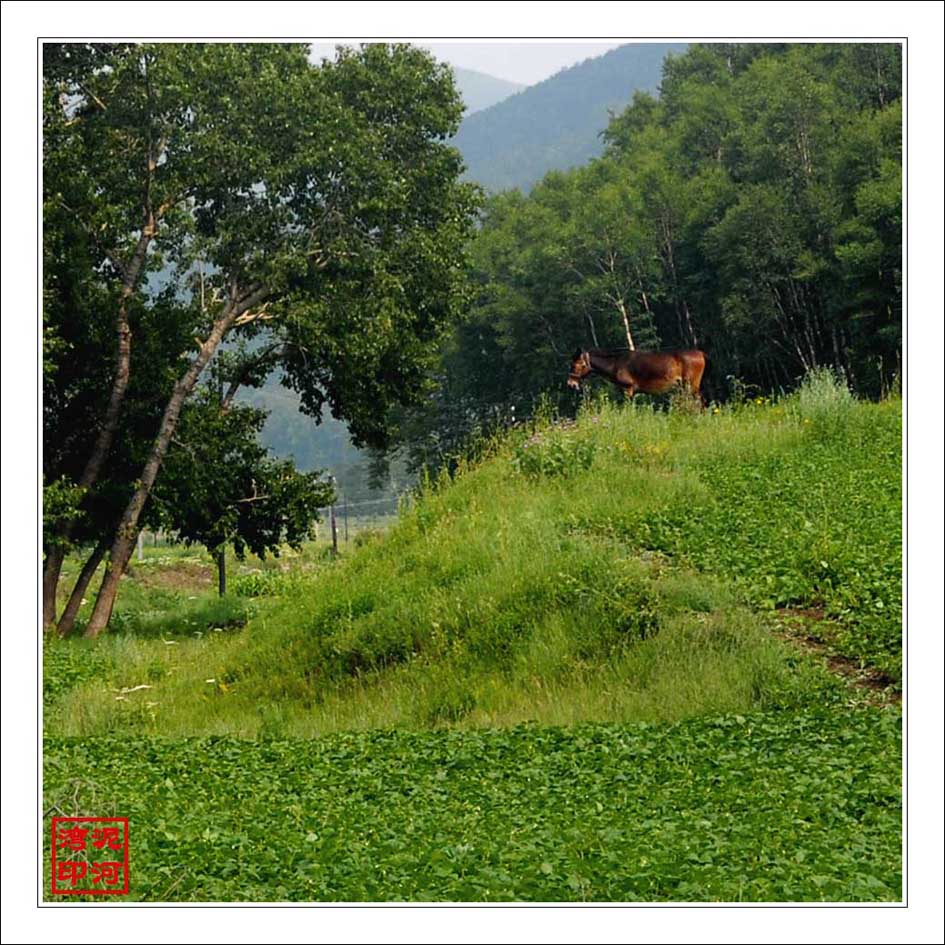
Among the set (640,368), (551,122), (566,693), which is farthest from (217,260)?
(551,122)

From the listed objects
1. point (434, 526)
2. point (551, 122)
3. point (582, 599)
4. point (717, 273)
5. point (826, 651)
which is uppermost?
point (551, 122)

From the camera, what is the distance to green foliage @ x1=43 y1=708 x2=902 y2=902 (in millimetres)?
8211

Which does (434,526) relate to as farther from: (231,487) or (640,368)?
(231,487)

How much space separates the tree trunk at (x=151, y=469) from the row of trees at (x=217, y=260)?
0.04 m

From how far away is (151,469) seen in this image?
78.8 ft

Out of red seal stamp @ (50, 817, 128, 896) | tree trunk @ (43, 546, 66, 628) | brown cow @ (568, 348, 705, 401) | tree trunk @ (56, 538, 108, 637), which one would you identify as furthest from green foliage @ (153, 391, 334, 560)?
red seal stamp @ (50, 817, 128, 896)

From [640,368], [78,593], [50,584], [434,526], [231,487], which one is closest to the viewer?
[434,526]

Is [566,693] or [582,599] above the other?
[582,599]

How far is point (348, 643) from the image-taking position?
51.8 ft

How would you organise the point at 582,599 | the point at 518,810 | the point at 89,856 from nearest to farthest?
the point at 89,856 < the point at 518,810 < the point at 582,599

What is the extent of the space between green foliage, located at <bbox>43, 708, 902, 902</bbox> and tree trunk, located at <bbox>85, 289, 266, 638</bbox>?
11.0m

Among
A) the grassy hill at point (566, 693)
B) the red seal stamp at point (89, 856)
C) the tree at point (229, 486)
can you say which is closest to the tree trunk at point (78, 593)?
the tree at point (229, 486)

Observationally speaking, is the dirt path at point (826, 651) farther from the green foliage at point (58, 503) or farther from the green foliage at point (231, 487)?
the green foliage at point (231, 487)

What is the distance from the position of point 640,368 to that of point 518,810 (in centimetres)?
1511
